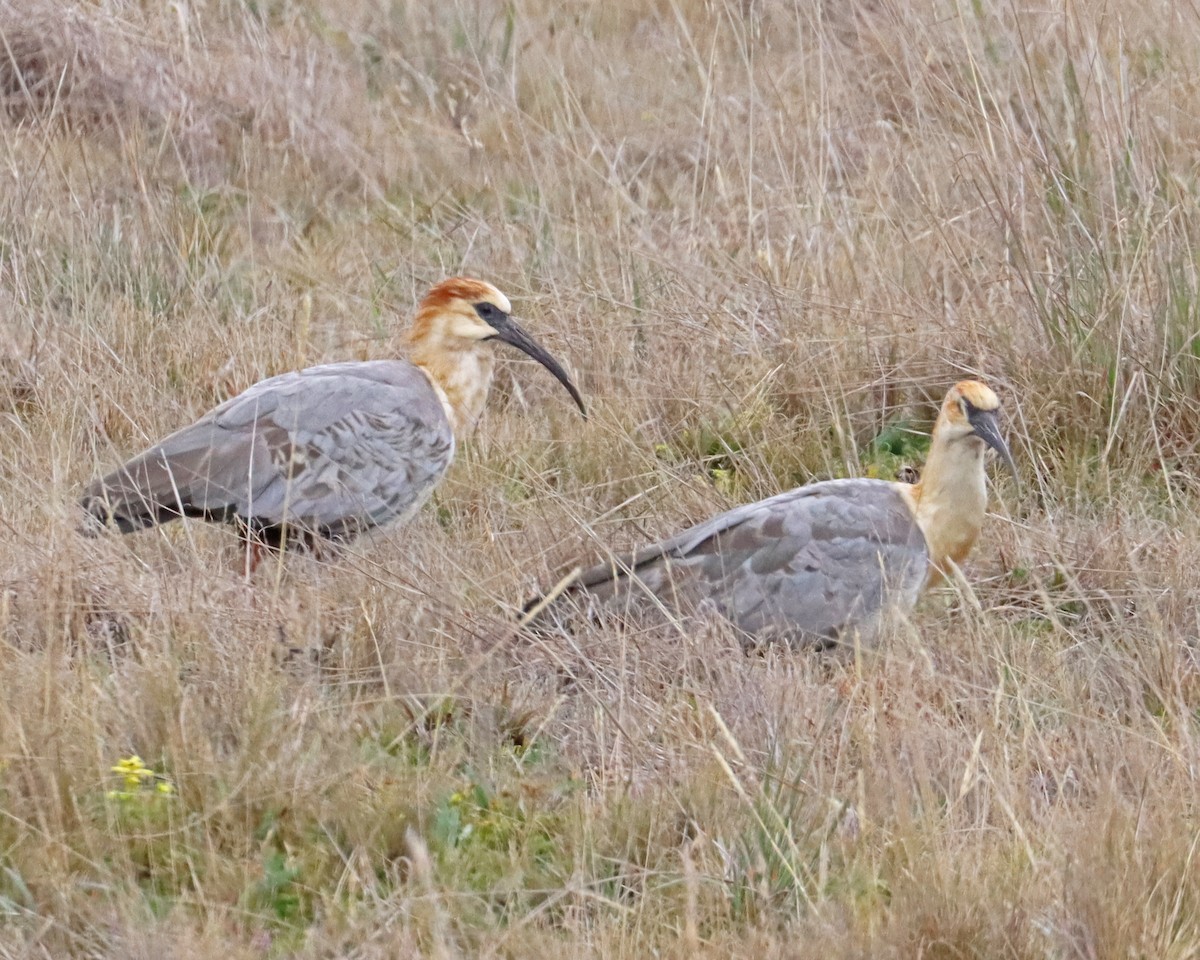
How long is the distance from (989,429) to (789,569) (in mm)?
652

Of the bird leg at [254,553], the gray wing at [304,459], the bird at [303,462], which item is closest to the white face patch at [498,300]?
the bird at [303,462]

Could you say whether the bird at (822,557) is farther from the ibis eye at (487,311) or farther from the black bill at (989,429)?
the ibis eye at (487,311)

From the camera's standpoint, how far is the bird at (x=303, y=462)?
5.09 meters

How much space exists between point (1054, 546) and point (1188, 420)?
0.82m

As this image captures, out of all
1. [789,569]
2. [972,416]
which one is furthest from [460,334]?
[972,416]

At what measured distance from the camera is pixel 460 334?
591 cm

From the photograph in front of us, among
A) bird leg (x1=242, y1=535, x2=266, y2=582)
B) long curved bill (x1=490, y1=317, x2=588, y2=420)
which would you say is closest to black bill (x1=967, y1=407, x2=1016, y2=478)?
long curved bill (x1=490, y1=317, x2=588, y2=420)

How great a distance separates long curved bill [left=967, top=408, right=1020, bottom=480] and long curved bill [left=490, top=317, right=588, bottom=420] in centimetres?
152

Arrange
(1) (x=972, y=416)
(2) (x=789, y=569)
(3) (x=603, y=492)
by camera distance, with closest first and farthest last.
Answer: (2) (x=789, y=569) < (1) (x=972, y=416) < (3) (x=603, y=492)

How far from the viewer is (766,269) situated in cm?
669

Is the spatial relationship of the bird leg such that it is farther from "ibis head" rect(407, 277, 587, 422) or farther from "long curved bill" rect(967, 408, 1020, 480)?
"long curved bill" rect(967, 408, 1020, 480)

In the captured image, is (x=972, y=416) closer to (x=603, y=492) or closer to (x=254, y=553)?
(x=603, y=492)

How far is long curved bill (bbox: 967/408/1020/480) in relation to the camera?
4867 millimetres

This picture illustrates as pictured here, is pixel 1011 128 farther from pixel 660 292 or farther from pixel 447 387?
pixel 447 387
